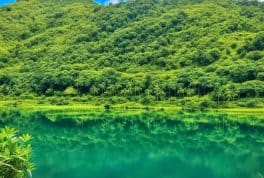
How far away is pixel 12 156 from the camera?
5742mm

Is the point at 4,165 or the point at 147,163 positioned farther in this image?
the point at 147,163

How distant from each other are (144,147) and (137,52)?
8881 cm

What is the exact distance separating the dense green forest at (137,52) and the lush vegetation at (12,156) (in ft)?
251

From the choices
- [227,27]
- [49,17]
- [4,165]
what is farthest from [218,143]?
[49,17]

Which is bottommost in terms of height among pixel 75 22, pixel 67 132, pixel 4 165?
pixel 67 132

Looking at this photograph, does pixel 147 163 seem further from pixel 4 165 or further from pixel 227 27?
pixel 227 27

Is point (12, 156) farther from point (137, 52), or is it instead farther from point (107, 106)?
point (137, 52)

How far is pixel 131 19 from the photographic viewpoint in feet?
520

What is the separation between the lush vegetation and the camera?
566 centimetres

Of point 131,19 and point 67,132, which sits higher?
point 131,19

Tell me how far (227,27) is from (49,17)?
79.2 metres

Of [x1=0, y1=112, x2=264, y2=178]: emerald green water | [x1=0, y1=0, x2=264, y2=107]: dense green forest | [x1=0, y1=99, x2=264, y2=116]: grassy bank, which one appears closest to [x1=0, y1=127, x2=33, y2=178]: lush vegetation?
[x1=0, y1=112, x2=264, y2=178]: emerald green water

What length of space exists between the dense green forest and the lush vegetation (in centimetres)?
7652

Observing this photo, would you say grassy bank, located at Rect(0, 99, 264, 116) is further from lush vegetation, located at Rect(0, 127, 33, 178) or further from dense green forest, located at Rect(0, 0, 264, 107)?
lush vegetation, located at Rect(0, 127, 33, 178)
